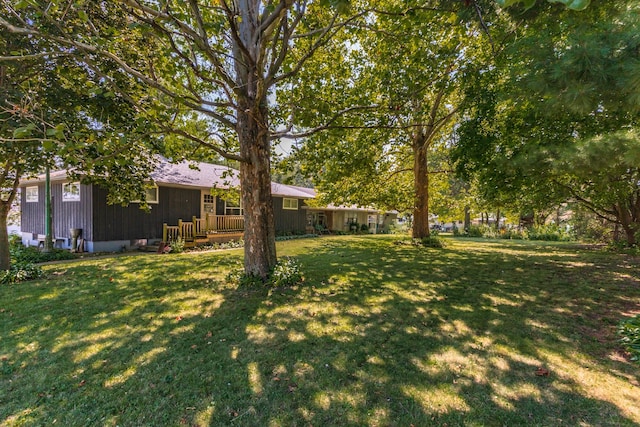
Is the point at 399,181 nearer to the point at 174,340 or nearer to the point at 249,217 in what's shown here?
the point at 249,217

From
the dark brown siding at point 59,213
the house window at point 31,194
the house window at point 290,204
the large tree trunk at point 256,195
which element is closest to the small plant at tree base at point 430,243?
the large tree trunk at point 256,195

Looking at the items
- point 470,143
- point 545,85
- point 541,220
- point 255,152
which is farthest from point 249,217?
point 541,220

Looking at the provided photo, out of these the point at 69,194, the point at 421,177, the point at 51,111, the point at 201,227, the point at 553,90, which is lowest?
the point at 201,227

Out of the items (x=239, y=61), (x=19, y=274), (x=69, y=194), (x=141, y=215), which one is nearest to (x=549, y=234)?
(x=239, y=61)

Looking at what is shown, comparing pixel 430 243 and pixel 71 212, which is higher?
pixel 71 212

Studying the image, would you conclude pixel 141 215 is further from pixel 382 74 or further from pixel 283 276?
pixel 382 74

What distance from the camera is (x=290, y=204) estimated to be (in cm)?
2031

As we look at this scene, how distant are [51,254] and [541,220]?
32.3 meters

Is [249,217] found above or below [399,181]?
below

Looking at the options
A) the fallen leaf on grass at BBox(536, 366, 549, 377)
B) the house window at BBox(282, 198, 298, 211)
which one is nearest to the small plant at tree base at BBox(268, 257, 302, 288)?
the fallen leaf on grass at BBox(536, 366, 549, 377)

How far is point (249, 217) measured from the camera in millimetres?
5934

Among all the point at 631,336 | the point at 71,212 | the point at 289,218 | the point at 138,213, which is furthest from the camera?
the point at 289,218

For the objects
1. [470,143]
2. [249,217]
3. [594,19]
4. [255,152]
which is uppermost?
[594,19]

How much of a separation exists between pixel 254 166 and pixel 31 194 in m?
16.2
